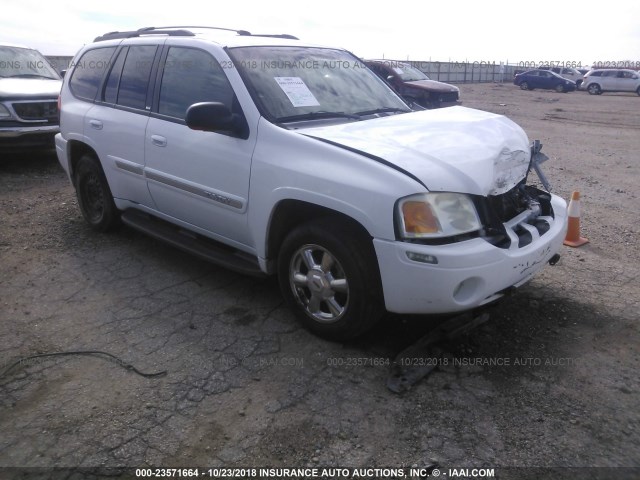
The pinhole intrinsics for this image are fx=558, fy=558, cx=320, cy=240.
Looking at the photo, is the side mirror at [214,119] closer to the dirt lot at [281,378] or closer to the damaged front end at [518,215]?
the dirt lot at [281,378]

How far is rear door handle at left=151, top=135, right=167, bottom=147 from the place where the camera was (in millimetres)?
4246

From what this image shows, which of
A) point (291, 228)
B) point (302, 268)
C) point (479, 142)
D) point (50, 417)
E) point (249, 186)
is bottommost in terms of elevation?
point (50, 417)

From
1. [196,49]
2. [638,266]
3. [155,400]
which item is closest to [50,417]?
[155,400]

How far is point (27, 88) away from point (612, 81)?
31.6m

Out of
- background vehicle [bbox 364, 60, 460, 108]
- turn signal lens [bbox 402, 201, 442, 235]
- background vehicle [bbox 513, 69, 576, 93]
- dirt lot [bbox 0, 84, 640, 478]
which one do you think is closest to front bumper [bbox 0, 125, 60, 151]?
dirt lot [bbox 0, 84, 640, 478]

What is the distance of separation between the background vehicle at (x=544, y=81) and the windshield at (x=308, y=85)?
33.1 meters

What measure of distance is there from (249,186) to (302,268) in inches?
25.3

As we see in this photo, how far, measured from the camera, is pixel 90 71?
5359 mm

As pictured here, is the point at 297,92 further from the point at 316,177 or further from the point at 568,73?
the point at 568,73

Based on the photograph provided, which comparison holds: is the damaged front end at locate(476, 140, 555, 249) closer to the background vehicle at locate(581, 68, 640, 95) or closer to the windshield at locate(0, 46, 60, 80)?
the windshield at locate(0, 46, 60, 80)

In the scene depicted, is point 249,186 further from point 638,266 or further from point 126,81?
point 638,266

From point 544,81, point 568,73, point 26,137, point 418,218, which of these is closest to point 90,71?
point 26,137

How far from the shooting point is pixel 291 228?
11.9 feet

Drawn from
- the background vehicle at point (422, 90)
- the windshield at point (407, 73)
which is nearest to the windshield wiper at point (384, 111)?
the background vehicle at point (422, 90)
